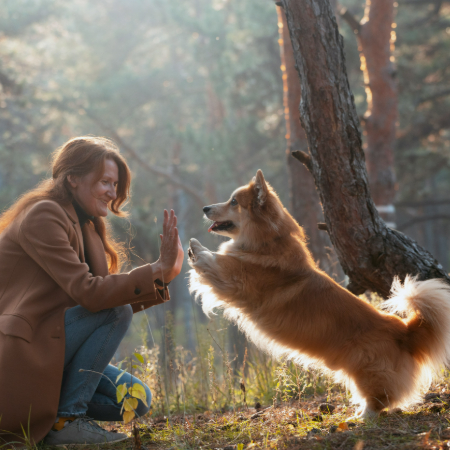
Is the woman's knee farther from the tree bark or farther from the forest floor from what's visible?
the tree bark

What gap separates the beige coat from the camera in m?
2.42

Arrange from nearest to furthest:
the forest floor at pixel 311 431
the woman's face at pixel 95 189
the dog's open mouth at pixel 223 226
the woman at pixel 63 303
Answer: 1. the forest floor at pixel 311 431
2. the woman at pixel 63 303
3. the woman's face at pixel 95 189
4. the dog's open mouth at pixel 223 226

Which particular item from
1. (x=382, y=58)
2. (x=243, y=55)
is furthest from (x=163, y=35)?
(x=382, y=58)

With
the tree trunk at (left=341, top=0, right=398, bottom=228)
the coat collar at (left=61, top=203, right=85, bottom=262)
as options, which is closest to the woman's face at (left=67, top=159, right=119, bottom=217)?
the coat collar at (left=61, top=203, right=85, bottom=262)

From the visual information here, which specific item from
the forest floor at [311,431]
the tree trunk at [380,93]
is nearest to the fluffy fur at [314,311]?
the forest floor at [311,431]

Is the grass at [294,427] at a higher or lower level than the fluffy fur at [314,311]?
lower

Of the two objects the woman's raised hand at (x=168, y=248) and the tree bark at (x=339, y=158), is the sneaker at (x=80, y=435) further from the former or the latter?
the tree bark at (x=339, y=158)

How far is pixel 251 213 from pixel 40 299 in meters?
1.73

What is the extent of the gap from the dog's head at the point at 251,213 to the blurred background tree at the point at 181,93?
Result: 781 centimetres

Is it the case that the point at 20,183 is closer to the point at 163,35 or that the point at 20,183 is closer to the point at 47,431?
the point at 163,35

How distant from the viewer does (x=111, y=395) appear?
292 centimetres

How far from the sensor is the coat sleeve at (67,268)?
2508mm

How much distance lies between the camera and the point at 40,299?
2562 millimetres

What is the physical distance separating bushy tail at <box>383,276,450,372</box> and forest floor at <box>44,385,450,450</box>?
0.34 m
